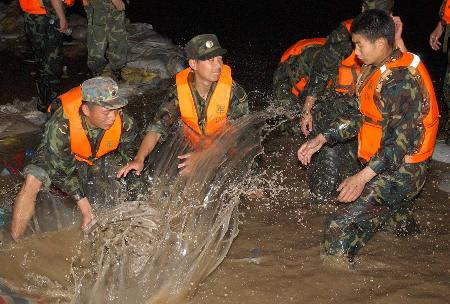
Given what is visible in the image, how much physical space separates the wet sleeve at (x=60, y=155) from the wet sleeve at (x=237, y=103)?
1446 millimetres

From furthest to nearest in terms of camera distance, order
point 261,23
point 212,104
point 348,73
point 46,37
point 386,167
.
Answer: point 261,23, point 46,37, point 348,73, point 212,104, point 386,167

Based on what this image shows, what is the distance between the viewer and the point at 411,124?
3.64 m

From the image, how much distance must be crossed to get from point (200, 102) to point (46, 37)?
318 centimetres

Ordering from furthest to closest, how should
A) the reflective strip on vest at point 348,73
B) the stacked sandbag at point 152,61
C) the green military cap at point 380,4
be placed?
the stacked sandbag at point 152,61 → the reflective strip on vest at point 348,73 → the green military cap at point 380,4

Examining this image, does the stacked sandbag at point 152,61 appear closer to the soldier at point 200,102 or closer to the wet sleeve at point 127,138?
the soldier at point 200,102

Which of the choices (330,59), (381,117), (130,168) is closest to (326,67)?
(330,59)

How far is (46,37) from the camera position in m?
7.00

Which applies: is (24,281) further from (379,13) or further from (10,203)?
(379,13)

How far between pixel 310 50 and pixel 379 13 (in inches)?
91.3

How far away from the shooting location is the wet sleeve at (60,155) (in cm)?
417

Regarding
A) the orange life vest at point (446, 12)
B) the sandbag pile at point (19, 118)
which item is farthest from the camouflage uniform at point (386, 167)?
the sandbag pile at point (19, 118)

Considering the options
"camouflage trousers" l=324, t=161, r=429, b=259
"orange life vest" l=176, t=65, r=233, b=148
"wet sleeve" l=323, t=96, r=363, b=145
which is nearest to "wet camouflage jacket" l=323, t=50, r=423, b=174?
"camouflage trousers" l=324, t=161, r=429, b=259

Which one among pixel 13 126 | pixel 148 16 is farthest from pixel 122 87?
pixel 148 16

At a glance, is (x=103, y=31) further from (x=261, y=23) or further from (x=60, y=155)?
(x=261, y=23)
